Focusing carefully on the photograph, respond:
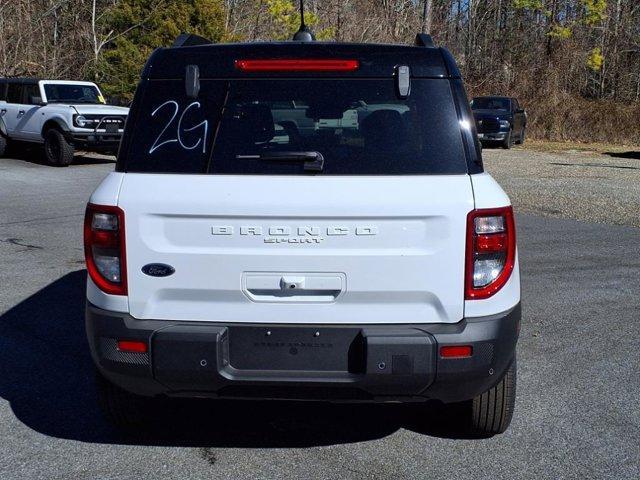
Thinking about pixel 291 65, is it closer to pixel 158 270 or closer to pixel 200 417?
pixel 158 270

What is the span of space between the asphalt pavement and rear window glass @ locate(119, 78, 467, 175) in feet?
4.58

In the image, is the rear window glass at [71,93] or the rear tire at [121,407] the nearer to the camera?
the rear tire at [121,407]

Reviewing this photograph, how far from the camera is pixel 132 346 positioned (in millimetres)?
3604

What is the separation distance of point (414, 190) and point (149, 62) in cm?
140

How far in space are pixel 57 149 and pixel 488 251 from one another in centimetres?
1717

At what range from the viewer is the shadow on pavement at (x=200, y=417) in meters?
4.26

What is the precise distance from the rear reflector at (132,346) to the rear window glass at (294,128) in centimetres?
75

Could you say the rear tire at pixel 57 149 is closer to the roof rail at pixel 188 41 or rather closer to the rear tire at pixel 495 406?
the roof rail at pixel 188 41

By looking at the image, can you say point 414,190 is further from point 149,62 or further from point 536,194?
point 536,194

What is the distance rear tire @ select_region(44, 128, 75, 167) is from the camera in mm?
19000

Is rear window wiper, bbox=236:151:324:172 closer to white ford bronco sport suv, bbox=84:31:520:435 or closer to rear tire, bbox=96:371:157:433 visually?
white ford bronco sport suv, bbox=84:31:520:435

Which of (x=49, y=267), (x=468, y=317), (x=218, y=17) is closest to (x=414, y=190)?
(x=468, y=317)

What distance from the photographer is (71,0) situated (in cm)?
3231

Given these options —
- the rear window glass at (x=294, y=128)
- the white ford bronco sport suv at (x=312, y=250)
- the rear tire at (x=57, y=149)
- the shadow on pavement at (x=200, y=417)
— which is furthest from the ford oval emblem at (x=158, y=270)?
the rear tire at (x=57, y=149)
